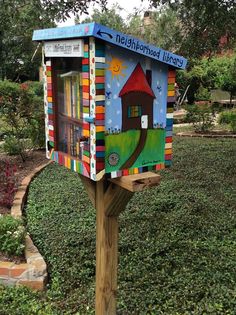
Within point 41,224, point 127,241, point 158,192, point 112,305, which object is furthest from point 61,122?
point 158,192

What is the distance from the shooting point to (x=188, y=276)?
3.25 meters

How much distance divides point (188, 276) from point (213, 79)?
53.3 ft

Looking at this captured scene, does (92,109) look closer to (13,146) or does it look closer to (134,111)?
(134,111)

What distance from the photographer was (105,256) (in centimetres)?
250

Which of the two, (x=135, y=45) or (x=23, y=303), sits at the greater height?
(x=135, y=45)

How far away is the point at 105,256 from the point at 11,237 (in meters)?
1.43

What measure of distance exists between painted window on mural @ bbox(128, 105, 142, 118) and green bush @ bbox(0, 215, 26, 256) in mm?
1965

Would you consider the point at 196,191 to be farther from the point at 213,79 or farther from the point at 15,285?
the point at 213,79

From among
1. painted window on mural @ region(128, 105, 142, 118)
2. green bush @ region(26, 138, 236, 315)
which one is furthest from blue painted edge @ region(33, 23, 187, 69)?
green bush @ region(26, 138, 236, 315)

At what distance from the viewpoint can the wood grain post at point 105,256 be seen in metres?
2.42

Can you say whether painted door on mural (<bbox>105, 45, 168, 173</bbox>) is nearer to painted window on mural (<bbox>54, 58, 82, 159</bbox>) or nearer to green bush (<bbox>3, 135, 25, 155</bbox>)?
painted window on mural (<bbox>54, 58, 82, 159</bbox>)

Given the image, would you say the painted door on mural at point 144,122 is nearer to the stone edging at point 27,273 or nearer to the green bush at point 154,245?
the green bush at point 154,245

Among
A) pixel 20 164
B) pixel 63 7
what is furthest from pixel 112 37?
pixel 20 164

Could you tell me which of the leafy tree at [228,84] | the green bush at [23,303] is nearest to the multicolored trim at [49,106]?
the green bush at [23,303]
